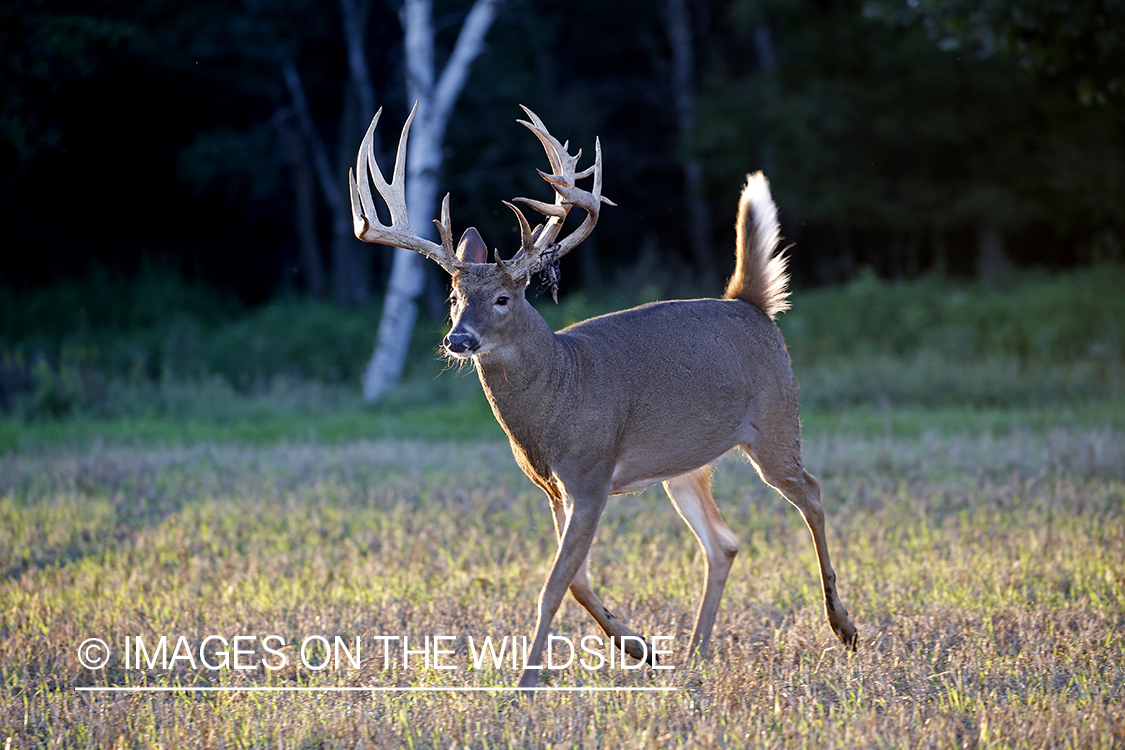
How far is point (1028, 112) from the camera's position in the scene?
23562 mm

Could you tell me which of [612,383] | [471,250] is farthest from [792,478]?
[471,250]

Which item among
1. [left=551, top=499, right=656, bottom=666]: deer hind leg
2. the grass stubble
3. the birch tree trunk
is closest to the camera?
the grass stubble

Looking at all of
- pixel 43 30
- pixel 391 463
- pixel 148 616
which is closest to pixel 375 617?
pixel 148 616

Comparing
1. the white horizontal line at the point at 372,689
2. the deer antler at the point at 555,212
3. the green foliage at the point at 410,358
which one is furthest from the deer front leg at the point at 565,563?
the green foliage at the point at 410,358

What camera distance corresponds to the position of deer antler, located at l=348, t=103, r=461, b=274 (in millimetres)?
4691

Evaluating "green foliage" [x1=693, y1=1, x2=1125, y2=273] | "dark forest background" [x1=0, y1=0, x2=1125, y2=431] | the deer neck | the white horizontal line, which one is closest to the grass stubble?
the white horizontal line

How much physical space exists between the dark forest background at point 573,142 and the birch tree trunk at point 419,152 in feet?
9.68

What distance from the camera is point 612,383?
193 inches

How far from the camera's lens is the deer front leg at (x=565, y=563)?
4387 millimetres

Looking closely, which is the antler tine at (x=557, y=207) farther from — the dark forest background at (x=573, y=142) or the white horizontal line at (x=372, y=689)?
the dark forest background at (x=573, y=142)

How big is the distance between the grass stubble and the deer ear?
1.67m

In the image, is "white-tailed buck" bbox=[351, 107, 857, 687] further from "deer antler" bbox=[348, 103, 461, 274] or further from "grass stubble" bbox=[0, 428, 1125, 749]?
"grass stubble" bbox=[0, 428, 1125, 749]

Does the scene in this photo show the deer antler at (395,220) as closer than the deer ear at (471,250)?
Yes

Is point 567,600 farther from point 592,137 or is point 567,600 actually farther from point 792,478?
point 592,137
